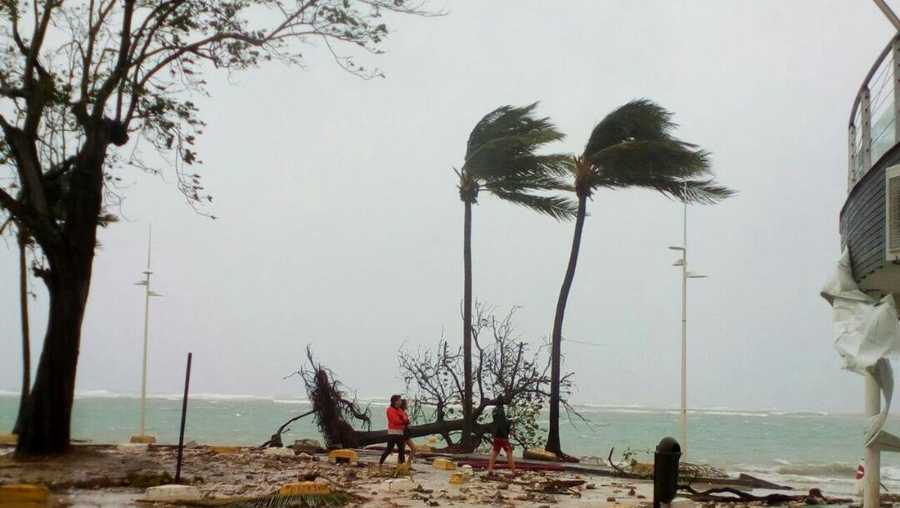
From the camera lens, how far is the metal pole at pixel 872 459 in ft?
47.4

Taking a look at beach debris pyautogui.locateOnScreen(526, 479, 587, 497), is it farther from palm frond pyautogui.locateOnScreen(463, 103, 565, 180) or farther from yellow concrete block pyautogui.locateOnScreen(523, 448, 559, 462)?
palm frond pyautogui.locateOnScreen(463, 103, 565, 180)

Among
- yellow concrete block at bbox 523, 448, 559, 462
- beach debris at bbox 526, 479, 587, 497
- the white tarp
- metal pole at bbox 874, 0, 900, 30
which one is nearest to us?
metal pole at bbox 874, 0, 900, 30

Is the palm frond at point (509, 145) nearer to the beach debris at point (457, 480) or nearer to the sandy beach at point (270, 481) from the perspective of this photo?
the sandy beach at point (270, 481)

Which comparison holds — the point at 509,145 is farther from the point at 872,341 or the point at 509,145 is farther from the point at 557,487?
the point at 872,341

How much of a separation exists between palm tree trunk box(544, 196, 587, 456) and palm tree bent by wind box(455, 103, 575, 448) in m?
1.17

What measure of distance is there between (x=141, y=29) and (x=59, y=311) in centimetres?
655

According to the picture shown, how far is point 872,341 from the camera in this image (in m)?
14.2

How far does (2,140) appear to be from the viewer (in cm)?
2336

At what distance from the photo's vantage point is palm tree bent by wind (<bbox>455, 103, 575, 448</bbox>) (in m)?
32.1

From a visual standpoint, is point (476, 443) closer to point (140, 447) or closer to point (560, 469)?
point (560, 469)

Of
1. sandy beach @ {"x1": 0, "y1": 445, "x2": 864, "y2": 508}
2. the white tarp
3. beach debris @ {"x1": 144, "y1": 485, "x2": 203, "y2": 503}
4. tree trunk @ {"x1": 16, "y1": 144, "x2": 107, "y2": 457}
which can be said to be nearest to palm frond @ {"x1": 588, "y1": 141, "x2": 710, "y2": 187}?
sandy beach @ {"x1": 0, "y1": 445, "x2": 864, "y2": 508}

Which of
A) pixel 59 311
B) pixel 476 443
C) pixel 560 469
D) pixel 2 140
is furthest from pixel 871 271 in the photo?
pixel 476 443

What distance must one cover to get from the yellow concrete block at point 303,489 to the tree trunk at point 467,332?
1713 centimetres

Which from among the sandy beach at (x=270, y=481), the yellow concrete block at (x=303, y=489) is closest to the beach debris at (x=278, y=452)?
the sandy beach at (x=270, y=481)
